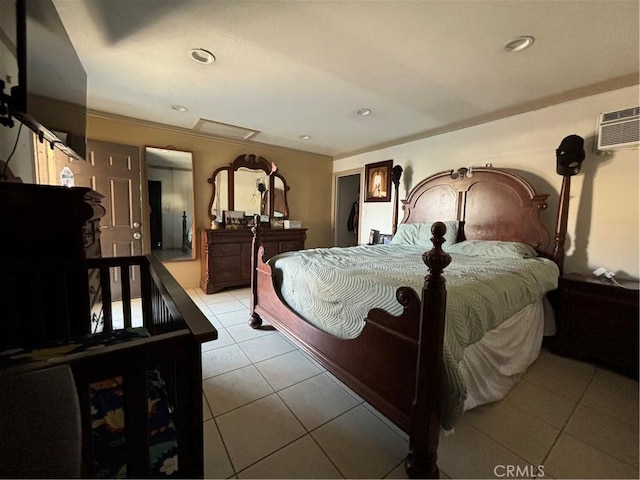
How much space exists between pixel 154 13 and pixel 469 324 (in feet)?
8.21

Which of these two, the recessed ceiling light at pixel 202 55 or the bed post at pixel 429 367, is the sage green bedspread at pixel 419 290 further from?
the recessed ceiling light at pixel 202 55

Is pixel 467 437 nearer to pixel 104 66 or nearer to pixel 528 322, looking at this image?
pixel 528 322

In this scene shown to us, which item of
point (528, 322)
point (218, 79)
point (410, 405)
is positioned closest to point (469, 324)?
point (410, 405)

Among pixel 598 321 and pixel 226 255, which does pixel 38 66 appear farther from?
pixel 598 321

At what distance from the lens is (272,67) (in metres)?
2.15

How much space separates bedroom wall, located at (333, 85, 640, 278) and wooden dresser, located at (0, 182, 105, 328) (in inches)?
147

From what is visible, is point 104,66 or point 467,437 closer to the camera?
point 467,437

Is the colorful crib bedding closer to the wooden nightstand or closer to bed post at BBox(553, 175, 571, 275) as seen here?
the wooden nightstand

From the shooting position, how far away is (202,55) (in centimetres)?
200

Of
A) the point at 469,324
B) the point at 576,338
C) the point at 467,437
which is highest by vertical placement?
the point at 469,324

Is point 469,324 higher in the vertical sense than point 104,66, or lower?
lower

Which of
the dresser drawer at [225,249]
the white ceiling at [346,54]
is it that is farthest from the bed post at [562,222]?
the dresser drawer at [225,249]

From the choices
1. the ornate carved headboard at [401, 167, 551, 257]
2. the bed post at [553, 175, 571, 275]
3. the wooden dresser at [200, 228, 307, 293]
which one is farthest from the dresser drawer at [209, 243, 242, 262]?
the bed post at [553, 175, 571, 275]

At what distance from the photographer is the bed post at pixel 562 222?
246 centimetres
